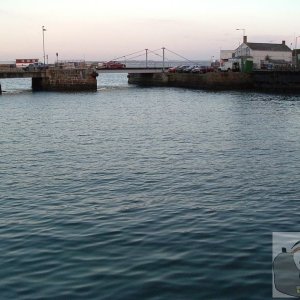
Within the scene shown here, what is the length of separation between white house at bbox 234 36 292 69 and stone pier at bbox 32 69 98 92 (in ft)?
139

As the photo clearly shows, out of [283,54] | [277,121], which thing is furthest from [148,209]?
[283,54]

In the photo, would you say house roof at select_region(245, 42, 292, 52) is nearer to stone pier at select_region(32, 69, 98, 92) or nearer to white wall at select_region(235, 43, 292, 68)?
white wall at select_region(235, 43, 292, 68)

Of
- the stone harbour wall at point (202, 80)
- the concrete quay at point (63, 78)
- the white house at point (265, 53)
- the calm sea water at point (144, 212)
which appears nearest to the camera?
the calm sea water at point (144, 212)

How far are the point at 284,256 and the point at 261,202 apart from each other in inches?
236

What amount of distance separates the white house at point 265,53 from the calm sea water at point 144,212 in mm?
87344

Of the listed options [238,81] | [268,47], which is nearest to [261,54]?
[268,47]

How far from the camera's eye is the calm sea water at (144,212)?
13055 mm

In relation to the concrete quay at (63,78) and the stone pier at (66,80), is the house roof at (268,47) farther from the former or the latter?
the concrete quay at (63,78)

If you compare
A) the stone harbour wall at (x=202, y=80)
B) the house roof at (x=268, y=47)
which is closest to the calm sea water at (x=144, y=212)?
the stone harbour wall at (x=202, y=80)

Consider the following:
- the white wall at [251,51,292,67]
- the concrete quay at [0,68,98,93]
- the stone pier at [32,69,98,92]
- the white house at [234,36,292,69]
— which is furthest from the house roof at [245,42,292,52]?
the concrete quay at [0,68,98,93]

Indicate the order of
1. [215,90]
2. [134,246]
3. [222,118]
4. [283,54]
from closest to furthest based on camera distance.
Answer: [134,246]
[222,118]
[215,90]
[283,54]

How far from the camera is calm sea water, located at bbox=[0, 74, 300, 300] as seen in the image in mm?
13055

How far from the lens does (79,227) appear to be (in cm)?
1753

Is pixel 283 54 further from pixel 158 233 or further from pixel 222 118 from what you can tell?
pixel 158 233
